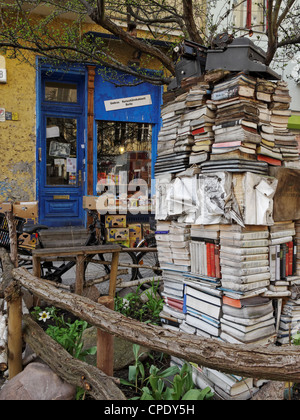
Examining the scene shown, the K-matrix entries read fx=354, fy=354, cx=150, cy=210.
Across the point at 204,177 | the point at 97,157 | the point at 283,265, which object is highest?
the point at 97,157

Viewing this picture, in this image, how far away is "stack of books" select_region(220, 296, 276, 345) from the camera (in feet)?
9.06

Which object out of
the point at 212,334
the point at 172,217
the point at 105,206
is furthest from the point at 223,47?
the point at 105,206

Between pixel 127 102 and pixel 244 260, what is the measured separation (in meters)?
7.53

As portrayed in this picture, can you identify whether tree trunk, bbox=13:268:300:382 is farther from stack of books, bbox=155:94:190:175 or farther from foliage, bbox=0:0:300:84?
foliage, bbox=0:0:300:84

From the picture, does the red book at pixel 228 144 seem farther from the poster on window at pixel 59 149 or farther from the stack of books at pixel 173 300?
the poster on window at pixel 59 149

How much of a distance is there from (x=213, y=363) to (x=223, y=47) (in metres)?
2.49

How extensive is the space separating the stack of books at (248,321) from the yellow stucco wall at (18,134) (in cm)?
688

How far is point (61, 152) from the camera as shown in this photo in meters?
9.16

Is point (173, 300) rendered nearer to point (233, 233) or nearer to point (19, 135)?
point (233, 233)

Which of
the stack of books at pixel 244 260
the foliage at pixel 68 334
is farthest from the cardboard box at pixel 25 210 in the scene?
the stack of books at pixel 244 260

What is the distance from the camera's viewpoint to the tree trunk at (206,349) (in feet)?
5.23

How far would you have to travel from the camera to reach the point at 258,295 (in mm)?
2920

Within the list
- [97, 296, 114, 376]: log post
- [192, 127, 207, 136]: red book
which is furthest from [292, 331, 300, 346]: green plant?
[192, 127, 207, 136]: red book
